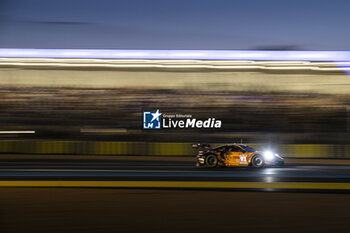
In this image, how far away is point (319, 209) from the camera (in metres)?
7.23

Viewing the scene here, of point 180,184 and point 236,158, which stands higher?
point 236,158

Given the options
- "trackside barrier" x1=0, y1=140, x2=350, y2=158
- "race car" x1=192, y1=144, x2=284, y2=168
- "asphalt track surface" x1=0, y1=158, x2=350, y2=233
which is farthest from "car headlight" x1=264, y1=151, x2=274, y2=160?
"trackside barrier" x1=0, y1=140, x2=350, y2=158

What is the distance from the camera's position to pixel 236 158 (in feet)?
48.0

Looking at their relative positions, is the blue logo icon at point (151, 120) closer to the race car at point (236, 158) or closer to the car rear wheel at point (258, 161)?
the race car at point (236, 158)

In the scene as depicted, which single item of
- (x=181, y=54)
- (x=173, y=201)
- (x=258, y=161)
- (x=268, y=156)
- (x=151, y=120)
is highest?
(x=181, y=54)

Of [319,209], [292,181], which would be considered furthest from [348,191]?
[319,209]

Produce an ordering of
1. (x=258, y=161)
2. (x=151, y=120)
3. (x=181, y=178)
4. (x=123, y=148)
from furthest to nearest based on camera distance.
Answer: (x=151, y=120)
(x=123, y=148)
(x=258, y=161)
(x=181, y=178)

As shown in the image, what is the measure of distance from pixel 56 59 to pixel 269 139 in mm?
11643

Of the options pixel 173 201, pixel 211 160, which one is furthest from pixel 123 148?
pixel 173 201

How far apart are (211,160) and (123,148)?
7084 mm

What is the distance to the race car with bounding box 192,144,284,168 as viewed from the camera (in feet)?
47.8

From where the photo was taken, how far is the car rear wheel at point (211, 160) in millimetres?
14551

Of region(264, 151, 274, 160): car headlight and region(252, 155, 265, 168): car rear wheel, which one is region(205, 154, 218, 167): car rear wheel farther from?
region(264, 151, 274, 160): car headlight

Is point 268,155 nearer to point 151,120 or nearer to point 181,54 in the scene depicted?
point 151,120
